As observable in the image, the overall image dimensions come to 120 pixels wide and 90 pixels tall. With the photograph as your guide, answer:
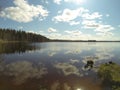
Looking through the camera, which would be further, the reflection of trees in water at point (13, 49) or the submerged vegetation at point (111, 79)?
the reflection of trees in water at point (13, 49)

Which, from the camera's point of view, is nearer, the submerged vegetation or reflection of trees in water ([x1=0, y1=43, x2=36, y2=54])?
the submerged vegetation

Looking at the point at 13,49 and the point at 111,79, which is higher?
the point at 111,79

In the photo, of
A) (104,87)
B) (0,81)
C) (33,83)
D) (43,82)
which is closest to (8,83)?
(0,81)

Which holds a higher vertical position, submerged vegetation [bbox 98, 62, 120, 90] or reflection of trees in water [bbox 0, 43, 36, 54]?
submerged vegetation [bbox 98, 62, 120, 90]

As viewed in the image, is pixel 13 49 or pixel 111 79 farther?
pixel 13 49

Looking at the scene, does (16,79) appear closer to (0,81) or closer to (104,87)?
(0,81)

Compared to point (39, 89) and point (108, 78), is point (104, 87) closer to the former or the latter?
point (108, 78)

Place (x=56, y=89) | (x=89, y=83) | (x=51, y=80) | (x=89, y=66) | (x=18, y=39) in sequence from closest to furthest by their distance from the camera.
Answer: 1. (x=56, y=89)
2. (x=89, y=83)
3. (x=51, y=80)
4. (x=89, y=66)
5. (x=18, y=39)

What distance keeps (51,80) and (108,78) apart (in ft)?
26.1

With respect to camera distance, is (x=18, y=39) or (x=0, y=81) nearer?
(x=0, y=81)

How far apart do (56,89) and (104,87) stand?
5937 mm

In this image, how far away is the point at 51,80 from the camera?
22.2 m

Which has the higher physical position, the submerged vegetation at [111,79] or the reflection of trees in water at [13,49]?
the submerged vegetation at [111,79]

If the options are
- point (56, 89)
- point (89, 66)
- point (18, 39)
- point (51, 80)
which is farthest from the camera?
point (18, 39)
